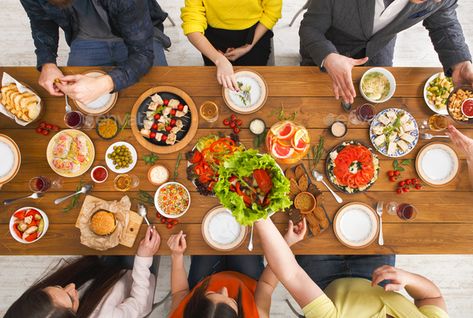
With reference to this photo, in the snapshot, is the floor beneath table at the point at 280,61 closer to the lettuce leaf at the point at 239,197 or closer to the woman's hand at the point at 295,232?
the woman's hand at the point at 295,232

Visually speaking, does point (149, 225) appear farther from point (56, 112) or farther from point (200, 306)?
point (56, 112)

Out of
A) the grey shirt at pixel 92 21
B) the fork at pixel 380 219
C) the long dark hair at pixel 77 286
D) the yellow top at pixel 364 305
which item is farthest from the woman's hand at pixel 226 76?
the long dark hair at pixel 77 286

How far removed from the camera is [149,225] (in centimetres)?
162

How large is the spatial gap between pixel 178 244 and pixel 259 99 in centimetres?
88

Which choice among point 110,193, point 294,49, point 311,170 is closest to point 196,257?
point 110,193

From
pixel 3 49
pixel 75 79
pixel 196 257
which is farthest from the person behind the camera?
pixel 3 49

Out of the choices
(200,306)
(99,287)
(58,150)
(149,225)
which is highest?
(58,150)

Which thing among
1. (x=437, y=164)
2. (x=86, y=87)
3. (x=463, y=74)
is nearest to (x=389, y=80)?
(x=463, y=74)

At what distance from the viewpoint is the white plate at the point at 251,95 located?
1672mm

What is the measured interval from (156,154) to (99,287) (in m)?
0.85

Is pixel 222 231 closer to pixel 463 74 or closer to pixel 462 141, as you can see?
pixel 462 141

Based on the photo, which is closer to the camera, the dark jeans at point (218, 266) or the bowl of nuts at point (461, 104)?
the bowl of nuts at point (461, 104)

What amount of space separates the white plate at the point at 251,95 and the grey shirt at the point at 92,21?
2.77 ft

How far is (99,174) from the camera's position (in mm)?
1633
